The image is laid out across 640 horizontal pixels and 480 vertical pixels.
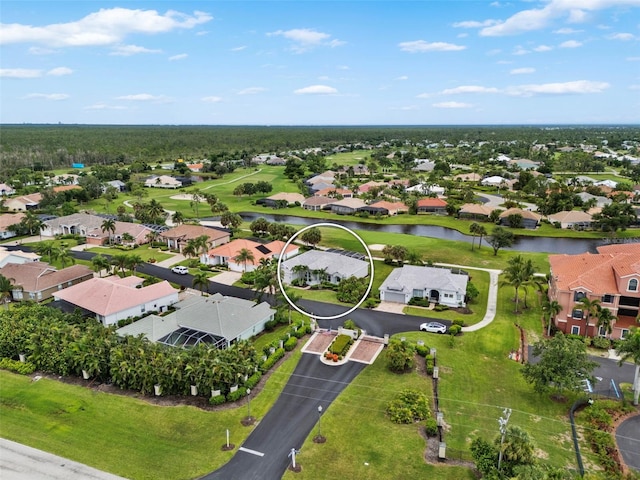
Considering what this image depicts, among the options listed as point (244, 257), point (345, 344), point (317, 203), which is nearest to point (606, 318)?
point (345, 344)

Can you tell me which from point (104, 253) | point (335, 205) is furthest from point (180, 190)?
point (104, 253)

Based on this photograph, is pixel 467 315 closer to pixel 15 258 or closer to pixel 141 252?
pixel 141 252

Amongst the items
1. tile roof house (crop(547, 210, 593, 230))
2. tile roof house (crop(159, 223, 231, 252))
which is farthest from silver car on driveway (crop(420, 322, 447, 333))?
tile roof house (crop(547, 210, 593, 230))

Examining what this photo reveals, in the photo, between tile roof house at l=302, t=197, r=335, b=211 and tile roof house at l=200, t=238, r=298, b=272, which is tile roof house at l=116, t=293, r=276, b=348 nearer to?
tile roof house at l=200, t=238, r=298, b=272

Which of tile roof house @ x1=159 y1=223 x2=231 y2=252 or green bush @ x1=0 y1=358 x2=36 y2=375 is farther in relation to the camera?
tile roof house @ x1=159 y1=223 x2=231 y2=252

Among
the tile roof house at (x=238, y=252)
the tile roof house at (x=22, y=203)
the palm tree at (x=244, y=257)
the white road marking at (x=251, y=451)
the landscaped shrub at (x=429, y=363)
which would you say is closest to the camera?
the white road marking at (x=251, y=451)

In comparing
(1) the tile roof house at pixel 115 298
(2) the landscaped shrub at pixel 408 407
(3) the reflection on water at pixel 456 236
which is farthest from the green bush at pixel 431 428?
(3) the reflection on water at pixel 456 236

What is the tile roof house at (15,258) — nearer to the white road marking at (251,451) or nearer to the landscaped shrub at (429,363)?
the white road marking at (251,451)
